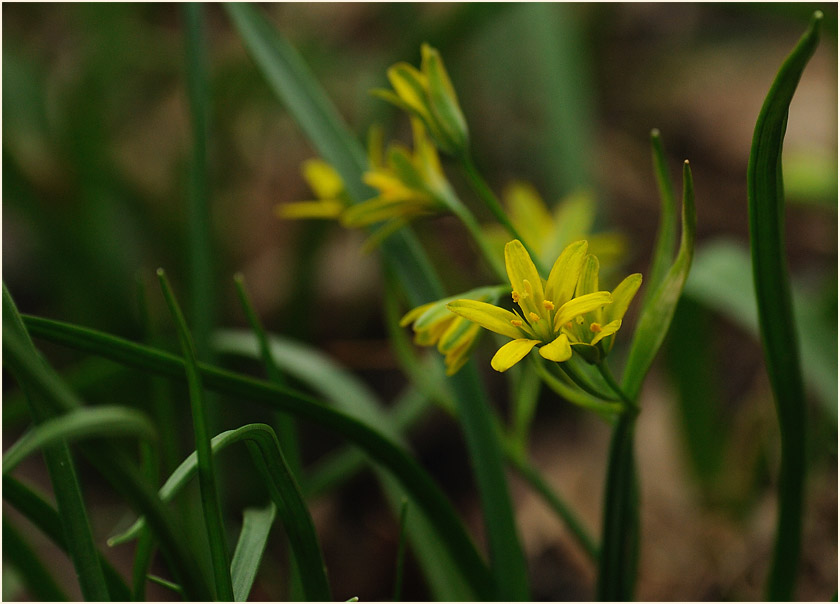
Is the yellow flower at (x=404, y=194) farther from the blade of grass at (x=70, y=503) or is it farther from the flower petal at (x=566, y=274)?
the blade of grass at (x=70, y=503)

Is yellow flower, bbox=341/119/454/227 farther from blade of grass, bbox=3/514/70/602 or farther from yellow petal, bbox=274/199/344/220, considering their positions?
blade of grass, bbox=3/514/70/602

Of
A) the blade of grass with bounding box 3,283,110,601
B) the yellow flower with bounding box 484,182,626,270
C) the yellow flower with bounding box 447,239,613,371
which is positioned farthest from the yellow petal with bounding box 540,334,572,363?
Answer: the yellow flower with bounding box 484,182,626,270

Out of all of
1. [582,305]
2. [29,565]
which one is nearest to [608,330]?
[582,305]

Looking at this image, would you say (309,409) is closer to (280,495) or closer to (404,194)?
(280,495)

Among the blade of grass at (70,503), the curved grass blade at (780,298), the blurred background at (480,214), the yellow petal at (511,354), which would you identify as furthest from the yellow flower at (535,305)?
the blurred background at (480,214)

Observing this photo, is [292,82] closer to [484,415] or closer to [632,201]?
[484,415]
